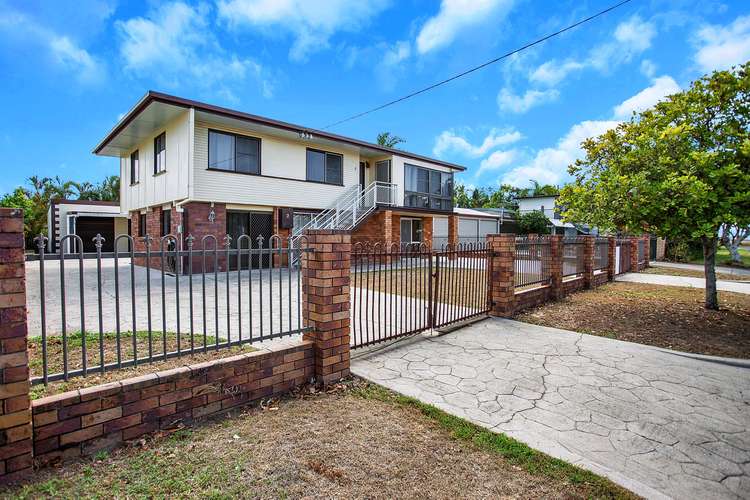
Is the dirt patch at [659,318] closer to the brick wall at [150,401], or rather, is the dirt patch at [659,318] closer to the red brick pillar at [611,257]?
the red brick pillar at [611,257]

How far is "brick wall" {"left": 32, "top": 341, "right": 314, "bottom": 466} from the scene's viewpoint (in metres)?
2.40

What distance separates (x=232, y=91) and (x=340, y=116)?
65.8ft

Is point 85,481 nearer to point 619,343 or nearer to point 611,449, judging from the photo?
point 611,449

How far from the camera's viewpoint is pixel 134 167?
1766 centimetres

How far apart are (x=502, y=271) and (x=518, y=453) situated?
4596mm

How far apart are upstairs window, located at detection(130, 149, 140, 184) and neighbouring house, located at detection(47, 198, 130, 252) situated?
16.0 feet

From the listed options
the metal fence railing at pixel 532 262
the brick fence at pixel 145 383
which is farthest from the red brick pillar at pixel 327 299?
the metal fence railing at pixel 532 262

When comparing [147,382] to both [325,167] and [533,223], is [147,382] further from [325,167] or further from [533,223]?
[533,223]

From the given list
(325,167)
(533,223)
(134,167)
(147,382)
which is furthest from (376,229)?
(533,223)

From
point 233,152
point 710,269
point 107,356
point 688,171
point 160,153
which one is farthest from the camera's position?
point 160,153

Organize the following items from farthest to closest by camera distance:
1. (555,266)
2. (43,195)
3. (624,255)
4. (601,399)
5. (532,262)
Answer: (43,195)
(624,255)
(555,266)
(532,262)
(601,399)

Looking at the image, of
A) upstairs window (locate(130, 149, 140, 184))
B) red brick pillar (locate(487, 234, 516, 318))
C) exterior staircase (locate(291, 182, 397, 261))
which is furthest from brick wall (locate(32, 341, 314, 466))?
upstairs window (locate(130, 149, 140, 184))

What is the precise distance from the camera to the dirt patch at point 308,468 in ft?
7.34

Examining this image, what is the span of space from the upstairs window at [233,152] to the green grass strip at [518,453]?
40.9 ft
